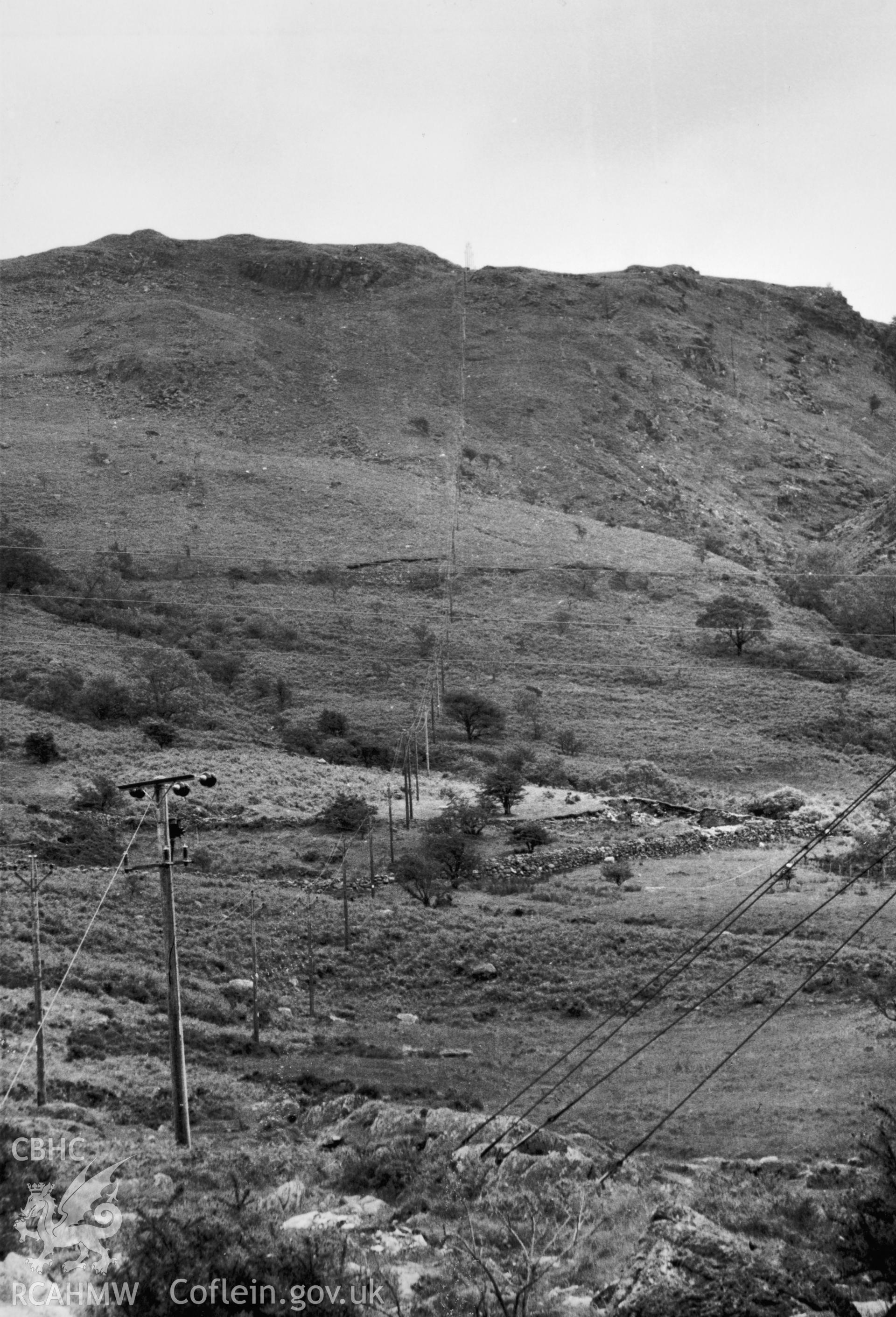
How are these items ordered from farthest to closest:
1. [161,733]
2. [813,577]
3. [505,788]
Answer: [813,577] → [161,733] → [505,788]

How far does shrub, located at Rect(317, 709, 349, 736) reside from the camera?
68625 mm

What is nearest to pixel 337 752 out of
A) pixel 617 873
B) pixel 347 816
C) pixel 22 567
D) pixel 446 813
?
pixel 347 816

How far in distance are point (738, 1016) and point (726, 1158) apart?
1172cm

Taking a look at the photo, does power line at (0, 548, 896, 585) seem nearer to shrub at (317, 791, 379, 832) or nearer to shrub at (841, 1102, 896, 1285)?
shrub at (317, 791, 379, 832)

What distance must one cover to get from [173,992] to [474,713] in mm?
55002

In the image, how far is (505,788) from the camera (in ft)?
185

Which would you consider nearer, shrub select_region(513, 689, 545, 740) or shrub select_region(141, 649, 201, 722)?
shrub select_region(141, 649, 201, 722)

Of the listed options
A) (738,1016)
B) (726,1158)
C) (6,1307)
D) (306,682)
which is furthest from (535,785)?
(6,1307)

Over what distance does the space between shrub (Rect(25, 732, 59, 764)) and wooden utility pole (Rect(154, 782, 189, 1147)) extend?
40462 mm

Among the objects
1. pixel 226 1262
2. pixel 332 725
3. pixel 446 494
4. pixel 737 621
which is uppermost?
pixel 446 494

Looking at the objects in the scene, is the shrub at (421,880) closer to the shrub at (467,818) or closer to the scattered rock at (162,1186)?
the shrub at (467,818)

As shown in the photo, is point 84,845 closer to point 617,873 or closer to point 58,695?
point 617,873

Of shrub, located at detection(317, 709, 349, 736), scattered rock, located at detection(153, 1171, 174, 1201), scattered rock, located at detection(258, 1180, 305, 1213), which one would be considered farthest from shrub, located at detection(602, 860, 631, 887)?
scattered rock, located at detection(153, 1171, 174, 1201)

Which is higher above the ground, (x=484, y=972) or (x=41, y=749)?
(x=41, y=749)
